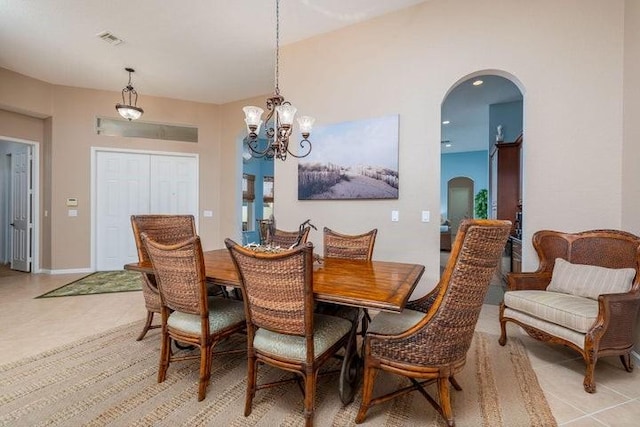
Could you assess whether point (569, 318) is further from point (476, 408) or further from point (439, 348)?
point (439, 348)

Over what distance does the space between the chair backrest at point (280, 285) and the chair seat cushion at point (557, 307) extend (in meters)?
1.85

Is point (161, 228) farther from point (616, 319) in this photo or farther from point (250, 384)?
point (616, 319)

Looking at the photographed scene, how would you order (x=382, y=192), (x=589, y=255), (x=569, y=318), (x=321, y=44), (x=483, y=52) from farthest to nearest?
(x=321, y=44) < (x=382, y=192) < (x=483, y=52) < (x=589, y=255) < (x=569, y=318)

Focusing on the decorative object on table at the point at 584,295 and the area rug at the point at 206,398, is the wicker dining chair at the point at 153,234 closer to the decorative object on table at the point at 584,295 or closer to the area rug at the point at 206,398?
the area rug at the point at 206,398

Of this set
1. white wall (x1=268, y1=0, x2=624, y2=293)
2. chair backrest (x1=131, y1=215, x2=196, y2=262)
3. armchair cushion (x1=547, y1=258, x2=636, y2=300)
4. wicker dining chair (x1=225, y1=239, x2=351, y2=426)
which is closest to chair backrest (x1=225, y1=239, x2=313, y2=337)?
wicker dining chair (x1=225, y1=239, x2=351, y2=426)

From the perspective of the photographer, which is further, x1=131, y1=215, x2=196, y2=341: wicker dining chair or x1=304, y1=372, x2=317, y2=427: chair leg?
x1=131, y1=215, x2=196, y2=341: wicker dining chair

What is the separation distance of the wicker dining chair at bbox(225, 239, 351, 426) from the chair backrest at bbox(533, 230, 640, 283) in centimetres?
223

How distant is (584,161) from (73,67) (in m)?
6.61

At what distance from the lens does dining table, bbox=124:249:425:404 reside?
151 cm

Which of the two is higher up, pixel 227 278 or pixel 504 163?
pixel 504 163

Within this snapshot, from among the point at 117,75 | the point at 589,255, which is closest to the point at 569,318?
the point at 589,255

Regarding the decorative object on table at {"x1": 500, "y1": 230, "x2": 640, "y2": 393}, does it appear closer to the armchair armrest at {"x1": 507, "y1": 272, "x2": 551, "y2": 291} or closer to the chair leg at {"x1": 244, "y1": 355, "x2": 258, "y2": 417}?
the armchair armrest at {"x1": 507, "y1": 272, "x2": 551, "y2": 291}

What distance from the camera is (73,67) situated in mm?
4668

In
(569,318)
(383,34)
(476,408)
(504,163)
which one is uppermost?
(383,34)
